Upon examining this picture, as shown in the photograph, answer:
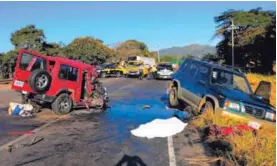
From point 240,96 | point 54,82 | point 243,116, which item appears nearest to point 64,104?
point 54,82

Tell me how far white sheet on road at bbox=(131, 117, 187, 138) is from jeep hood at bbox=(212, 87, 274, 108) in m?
1.47

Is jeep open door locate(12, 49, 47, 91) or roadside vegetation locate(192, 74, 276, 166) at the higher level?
jeep open door locate(12, 49, 47, 91)

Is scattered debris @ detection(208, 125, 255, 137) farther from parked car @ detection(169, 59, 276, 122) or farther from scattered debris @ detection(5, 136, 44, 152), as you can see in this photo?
scattered debris @ detection(5, 136, 44, 152)

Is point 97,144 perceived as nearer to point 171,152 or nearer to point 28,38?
point 171,152

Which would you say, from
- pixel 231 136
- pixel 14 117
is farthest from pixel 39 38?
pixel 231 136

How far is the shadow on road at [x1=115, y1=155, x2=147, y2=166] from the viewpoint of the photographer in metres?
7.17

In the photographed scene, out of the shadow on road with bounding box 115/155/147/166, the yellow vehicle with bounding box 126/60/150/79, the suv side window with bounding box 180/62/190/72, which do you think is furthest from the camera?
the yellow vehicle with bounding box 126/60/150/79

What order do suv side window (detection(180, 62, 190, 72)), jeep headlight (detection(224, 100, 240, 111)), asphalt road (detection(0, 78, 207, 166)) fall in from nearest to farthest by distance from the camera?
1. asphalt road (detection(0, 78, 207, 166))
2. jeep headlight (detection(224, 100, 240, 111))
3. suv side window (detection(180, 62, 190, 72))

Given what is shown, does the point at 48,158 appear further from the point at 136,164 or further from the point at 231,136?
the point at 231,136

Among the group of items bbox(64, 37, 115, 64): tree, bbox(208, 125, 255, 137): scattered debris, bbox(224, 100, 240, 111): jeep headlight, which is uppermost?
bbox(64, 37, 115, 64): tree

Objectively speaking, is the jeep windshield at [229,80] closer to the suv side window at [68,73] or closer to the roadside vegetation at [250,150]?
the roadside vegetation at [250,150]

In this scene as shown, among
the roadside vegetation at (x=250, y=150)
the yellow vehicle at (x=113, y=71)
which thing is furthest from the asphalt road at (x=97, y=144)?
the yellow vehicle at (x=113, y=71)

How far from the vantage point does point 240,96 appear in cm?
1155

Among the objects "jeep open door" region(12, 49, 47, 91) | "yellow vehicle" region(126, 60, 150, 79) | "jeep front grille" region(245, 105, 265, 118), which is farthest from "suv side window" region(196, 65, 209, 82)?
"yellow vehicle" region(126, 60, 150, 79)
